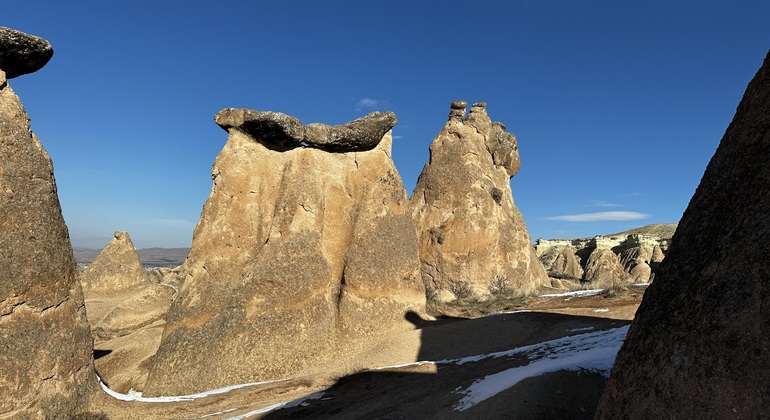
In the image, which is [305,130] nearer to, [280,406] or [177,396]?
[177,396]

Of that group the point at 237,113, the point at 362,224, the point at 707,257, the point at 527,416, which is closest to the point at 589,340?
the point at 527,416

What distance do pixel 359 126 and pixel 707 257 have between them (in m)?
7.68

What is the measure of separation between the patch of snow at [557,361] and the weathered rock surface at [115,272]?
1802 centimetres

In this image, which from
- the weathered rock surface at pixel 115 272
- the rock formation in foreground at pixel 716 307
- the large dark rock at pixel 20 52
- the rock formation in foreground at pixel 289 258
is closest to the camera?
the rock formation in foreground at pixel 716 307

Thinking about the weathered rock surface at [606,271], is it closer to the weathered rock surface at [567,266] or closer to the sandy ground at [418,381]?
the weathered rock surface at [567,266]

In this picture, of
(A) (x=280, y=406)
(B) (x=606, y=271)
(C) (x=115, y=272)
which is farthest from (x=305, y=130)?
(B) (x=606, y=271)

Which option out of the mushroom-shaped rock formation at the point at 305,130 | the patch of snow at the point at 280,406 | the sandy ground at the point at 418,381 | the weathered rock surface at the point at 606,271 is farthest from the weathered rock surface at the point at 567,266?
the patch of snow at the point at 280,406

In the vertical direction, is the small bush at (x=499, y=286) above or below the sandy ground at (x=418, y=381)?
above

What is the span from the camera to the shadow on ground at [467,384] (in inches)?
143

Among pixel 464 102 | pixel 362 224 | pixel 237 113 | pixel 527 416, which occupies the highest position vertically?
pixel 464 102

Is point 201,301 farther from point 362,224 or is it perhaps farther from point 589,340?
point 589,340

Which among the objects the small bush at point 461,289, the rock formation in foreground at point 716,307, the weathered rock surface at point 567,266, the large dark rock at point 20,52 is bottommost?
the small bush at point 461,289

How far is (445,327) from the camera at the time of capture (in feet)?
28.7

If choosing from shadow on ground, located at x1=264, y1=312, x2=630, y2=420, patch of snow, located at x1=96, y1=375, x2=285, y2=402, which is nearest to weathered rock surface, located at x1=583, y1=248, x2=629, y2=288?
shadow on ground, located at x1=264, y1=312, x2=630, y2=420
